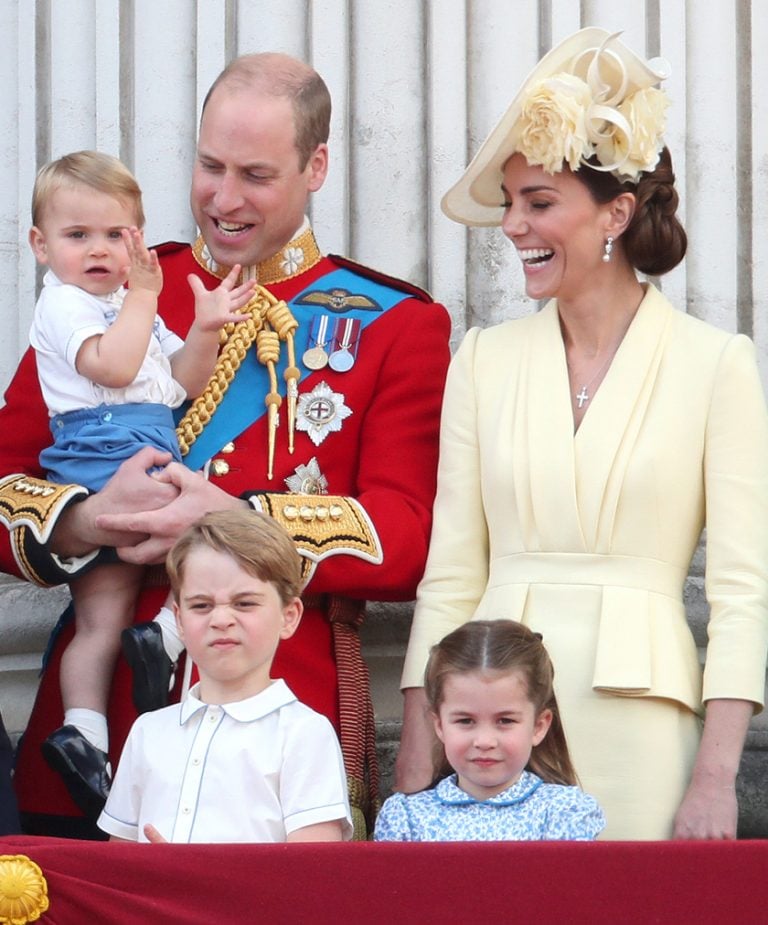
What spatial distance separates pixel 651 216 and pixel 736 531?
0.62 m

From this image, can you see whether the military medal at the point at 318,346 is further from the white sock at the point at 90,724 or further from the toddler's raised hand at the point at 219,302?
the white sock at the point at 90,724

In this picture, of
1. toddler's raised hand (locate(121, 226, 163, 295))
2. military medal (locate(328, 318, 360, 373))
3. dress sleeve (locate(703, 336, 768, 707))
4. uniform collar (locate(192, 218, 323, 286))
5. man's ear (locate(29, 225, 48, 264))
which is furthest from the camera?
uniform collar (locate(192, 218, 323, 286))

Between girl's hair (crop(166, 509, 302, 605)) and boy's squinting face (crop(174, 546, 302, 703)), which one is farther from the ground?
girl's hair (crop(166, 509, 302, 605))

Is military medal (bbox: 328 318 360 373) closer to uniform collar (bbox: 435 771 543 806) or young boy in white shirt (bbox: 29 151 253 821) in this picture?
young boy in white shirt (bbox: 29 151 253 821)

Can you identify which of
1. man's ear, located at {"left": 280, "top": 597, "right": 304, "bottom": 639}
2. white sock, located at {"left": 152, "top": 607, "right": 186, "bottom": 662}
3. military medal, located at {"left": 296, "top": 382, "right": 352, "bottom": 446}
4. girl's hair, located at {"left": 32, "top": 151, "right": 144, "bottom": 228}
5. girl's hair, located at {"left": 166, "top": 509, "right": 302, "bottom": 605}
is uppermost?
girl's hair, located at {"left": 32, "top": 151, "right": 144, "bottom": 228}

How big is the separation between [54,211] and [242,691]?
105 cm

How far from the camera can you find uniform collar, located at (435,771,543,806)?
11.2 ft

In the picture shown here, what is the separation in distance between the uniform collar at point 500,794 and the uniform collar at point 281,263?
128 cm

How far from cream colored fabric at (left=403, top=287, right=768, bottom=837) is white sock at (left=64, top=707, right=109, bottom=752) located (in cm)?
53

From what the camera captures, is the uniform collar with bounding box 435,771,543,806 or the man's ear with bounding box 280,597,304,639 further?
the man's ear with bounding box 280,597,304,639

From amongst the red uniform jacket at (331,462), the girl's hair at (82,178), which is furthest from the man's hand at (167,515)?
the girl's hair at (82,178)

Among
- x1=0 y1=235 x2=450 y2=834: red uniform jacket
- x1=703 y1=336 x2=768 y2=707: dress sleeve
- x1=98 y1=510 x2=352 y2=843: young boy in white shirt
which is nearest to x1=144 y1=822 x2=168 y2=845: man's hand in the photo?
x1=98 y1=510 x2=352 y2=843: young boy in white shirt

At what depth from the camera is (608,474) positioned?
12.5ft

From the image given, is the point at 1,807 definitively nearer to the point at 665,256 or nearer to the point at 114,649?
the point at 114,649
